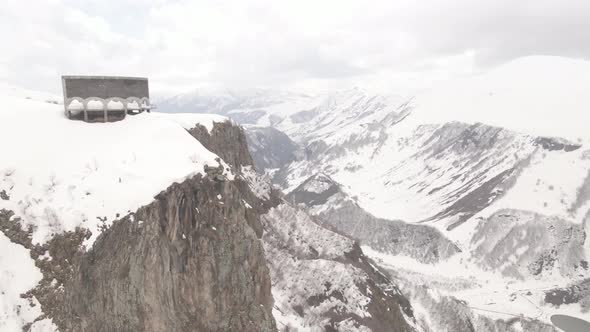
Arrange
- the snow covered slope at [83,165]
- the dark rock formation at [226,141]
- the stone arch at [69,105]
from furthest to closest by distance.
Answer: the dark rock formation at [226,141], the stone arch at [69,105], the snow covered slope at [83,165]

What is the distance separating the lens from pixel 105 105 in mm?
42250

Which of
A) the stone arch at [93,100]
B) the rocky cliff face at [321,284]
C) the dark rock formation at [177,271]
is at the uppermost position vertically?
the stone arch at [93,100]

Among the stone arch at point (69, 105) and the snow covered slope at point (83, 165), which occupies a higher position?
the stone arch at point (69, 105)

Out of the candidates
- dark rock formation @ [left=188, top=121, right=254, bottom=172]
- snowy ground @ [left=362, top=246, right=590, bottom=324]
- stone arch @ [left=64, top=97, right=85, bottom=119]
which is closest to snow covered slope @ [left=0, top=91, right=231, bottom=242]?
stone arch @ [left=64, top=97, right=85, bottom=119]

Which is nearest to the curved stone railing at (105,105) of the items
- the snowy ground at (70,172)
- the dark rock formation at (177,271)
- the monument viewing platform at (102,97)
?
the monument viewing platform at (102,97)

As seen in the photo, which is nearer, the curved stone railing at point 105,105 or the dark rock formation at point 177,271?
the dark rock formation at point 177,271

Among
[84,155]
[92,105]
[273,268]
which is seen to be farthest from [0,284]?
[273,268]

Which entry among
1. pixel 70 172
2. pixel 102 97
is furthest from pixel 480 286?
pixel 70 172

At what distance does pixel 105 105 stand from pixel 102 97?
87cm

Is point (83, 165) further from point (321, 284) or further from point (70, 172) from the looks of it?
point (321, 284)

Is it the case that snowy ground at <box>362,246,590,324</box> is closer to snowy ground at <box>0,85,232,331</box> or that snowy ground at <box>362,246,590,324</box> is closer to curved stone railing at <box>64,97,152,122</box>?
curved stone railing at <box>64,97,152,122</box>

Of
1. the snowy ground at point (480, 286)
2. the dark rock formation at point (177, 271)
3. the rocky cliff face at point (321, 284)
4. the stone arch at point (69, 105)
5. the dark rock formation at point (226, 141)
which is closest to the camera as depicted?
the dark rock formation at point (177, 271)

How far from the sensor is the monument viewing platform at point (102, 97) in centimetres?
4138

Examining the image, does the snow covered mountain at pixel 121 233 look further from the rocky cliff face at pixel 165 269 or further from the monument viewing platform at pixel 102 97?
the monument viewing platform at pixel 102 97
